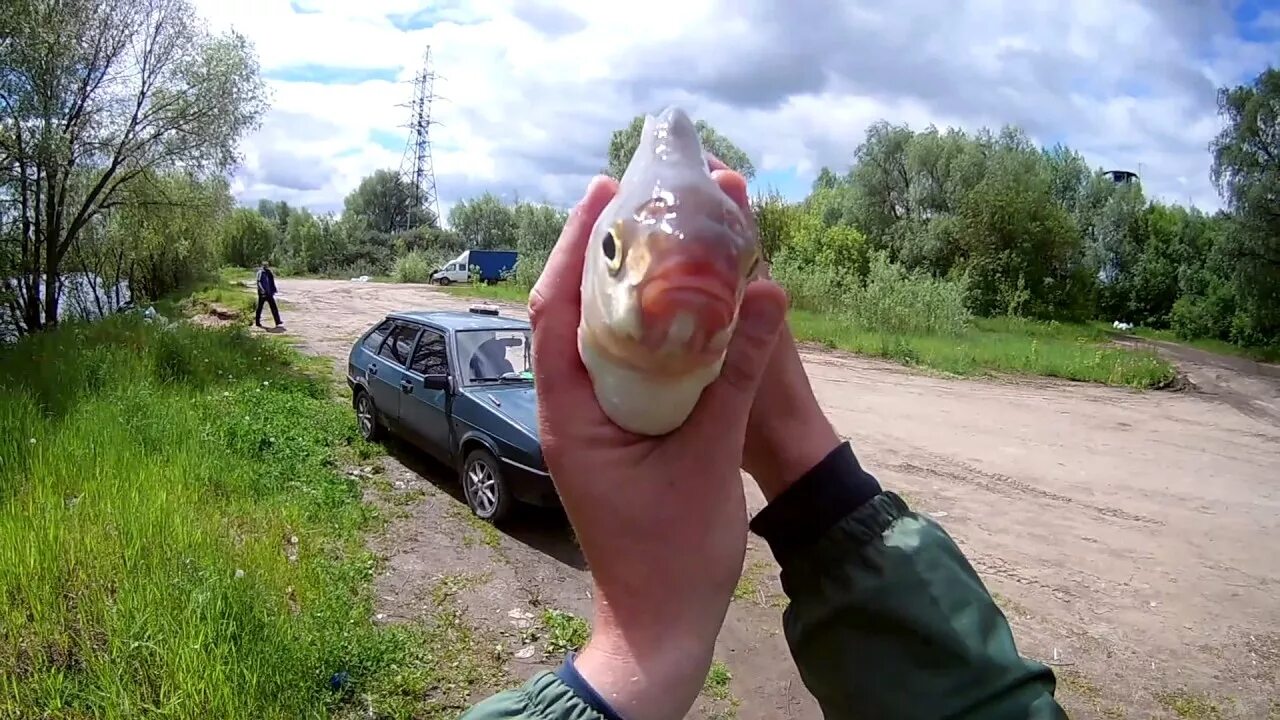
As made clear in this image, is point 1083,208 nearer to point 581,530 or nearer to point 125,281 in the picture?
point 125,281

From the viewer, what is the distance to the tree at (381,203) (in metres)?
73.4

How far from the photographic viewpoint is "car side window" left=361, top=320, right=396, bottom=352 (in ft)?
29.7

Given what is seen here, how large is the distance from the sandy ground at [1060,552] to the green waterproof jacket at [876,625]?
3371mm

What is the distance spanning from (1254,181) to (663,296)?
33.7 meters

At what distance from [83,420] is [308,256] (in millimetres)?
64030

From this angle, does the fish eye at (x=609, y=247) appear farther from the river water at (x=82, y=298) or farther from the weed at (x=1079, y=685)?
the river water at (x=82, y=298)

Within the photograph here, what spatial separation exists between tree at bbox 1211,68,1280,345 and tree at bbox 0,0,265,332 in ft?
102

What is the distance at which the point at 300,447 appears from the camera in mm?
8086

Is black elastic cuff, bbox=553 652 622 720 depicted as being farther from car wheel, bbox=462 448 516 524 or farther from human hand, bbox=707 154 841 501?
car wheel, bbox=462 448 516 524

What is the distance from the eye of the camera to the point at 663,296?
4.33ft

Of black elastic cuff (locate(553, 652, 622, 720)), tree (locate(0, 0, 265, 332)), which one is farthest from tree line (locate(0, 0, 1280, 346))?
black elastic cuff (locate(553, 652, 622, 720))

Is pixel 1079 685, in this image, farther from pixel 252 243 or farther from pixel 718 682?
pixel 252 243

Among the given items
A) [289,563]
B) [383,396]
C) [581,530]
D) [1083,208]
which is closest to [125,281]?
[383,396]

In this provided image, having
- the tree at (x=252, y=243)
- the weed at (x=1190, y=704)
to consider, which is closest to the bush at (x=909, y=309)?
the weed at (x=1190, y=704)
